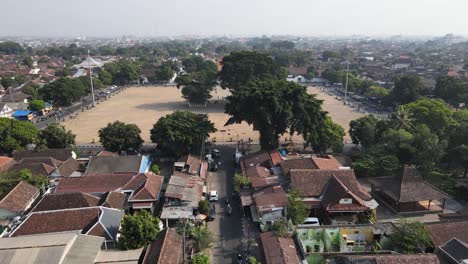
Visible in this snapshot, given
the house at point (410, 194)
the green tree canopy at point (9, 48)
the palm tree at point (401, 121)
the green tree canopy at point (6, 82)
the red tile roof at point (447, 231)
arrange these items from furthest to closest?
the green tree canopy at point (9, 48) < the green tree canopy at point (6, 82) < the palm tree at point (401, 121) < the house at point (410, 194) < the red tile roof at point (447, 231)

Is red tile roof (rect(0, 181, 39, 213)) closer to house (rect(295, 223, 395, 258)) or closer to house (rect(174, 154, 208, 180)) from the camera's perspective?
house (rect(174, 154, 208, 180))

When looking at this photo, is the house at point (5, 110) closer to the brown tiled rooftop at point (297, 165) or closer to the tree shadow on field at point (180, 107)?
the tree shadow on field at point (180, 107)

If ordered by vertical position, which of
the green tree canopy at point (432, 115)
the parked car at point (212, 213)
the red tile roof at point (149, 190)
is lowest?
the parked car at point (212, 213)

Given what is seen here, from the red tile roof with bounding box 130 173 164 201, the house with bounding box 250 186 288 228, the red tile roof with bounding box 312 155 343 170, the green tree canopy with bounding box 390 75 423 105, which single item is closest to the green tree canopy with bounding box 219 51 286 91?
the green tree canopy with bounding box 390 75 423 105

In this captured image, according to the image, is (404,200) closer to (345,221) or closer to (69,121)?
(345,221)

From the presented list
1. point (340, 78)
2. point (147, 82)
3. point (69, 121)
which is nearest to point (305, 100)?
point (69, 121)

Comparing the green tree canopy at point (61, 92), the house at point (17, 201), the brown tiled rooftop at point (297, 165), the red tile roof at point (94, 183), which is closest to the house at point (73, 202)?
the house at point (17, 201)

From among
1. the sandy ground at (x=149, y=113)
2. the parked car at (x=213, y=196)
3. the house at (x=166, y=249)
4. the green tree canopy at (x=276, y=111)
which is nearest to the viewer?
the house at (x=166, y=249)

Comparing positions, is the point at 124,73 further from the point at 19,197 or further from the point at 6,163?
the point at 19,197
